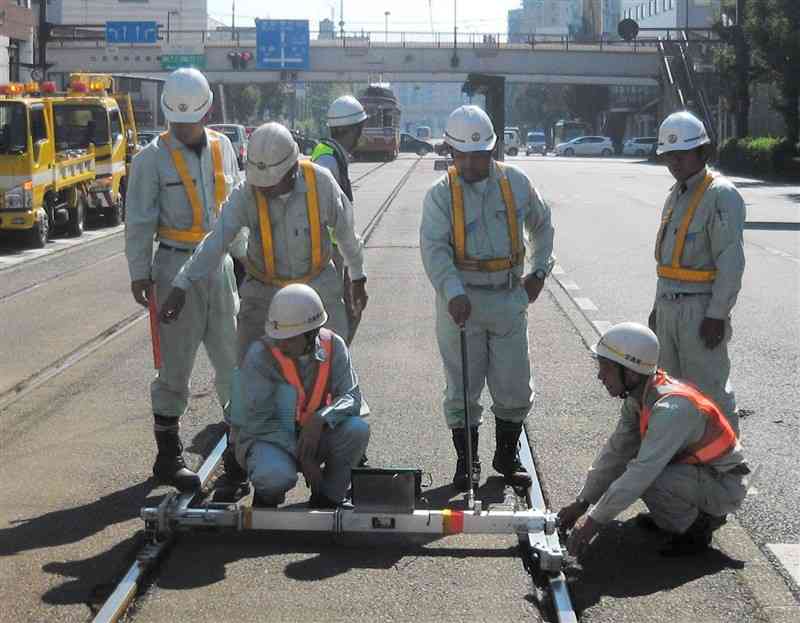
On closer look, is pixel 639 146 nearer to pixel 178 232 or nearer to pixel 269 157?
pixel 178 232

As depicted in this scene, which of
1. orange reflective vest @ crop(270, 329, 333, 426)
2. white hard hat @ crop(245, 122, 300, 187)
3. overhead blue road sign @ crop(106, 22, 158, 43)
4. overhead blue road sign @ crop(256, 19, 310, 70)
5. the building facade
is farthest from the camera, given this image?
the building facade

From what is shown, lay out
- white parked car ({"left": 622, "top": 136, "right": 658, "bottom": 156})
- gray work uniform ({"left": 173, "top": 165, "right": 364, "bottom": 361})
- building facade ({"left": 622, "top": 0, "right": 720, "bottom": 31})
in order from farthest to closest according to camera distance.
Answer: building facade ({"left": 622, "top": 0, "right": 720, "bottom": 31})
white parked car ({"left": 622, "top": 136, "right": 658, "bottom": 156})
gray work uniform ({"left": 173, "top": 165, "right": 364, "bottom": 361})

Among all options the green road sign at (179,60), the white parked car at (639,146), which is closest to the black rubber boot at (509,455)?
the green road sign at (179,60)

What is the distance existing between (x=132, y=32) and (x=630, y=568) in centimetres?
6457

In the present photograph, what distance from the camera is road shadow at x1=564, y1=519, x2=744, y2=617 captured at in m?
5.71

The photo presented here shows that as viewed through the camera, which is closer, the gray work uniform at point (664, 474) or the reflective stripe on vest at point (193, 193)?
the gray work uniform at point (664, 474)

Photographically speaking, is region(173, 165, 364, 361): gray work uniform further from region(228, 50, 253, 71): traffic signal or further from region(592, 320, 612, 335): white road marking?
region(228, 50, 253, 71): traffic signal

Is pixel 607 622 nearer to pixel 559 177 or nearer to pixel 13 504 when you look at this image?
pixel 13 504

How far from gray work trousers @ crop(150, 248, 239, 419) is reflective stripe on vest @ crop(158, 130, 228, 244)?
9cm

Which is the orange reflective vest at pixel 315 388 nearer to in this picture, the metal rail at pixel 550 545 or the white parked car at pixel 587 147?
the metal rail at pixel 550 545

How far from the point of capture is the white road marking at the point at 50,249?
67.8 feet

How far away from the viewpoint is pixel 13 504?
23.2 ft

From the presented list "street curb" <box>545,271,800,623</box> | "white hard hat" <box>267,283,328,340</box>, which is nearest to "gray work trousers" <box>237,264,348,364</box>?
"white hard hat" <box>267,283,328,340</box>

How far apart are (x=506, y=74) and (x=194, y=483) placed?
227 ft
